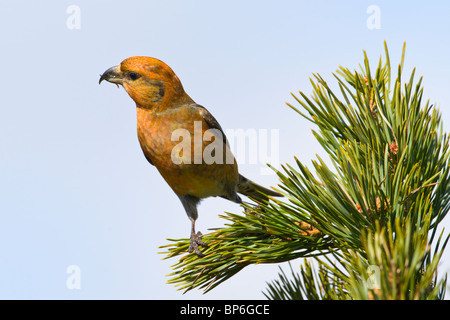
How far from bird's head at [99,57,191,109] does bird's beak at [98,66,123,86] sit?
113 millimetres

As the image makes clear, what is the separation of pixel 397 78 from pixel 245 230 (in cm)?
107

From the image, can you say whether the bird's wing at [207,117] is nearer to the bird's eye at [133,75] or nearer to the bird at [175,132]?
the bird at [175,132]

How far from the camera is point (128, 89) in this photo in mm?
4551

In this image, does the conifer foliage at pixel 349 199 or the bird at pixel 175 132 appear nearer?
the conifer foliage at pixel 349 199

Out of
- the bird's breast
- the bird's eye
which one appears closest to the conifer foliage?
the bird's breast

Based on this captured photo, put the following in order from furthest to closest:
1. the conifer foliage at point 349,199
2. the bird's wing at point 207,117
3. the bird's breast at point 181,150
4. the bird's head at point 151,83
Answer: the bird's wing at point 207,117, the bird's head at point 151,83, the bird's breast at point 181,150, the conifer foliage at point 349,199

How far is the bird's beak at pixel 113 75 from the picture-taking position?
462 centimetres

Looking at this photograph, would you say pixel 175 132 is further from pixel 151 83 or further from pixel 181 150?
pixel 151 83

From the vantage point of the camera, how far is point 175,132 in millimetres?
4254

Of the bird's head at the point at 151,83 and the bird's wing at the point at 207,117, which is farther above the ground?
the bird's head at the point at 151,83

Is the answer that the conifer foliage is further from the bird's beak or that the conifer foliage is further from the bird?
the bird's beak

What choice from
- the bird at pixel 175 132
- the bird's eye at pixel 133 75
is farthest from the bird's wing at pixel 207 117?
the bird's eye at pixel 133 75
